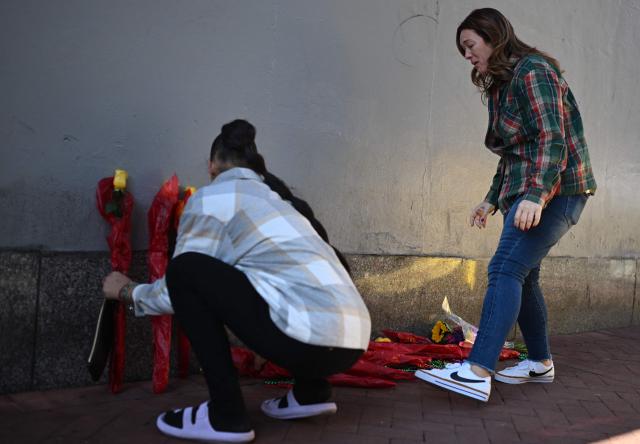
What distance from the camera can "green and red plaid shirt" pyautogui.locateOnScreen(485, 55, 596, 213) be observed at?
3.27 meters

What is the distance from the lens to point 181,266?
2.62 metres

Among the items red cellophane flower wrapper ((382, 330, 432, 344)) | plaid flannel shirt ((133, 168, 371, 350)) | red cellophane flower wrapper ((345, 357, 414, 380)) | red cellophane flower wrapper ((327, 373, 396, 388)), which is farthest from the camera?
red cellophane flower wrapper ((382, 330, 432, 344))

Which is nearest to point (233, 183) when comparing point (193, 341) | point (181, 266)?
point (181, 266)

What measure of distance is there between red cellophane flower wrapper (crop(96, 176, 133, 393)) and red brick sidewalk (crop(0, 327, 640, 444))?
0.46 feet

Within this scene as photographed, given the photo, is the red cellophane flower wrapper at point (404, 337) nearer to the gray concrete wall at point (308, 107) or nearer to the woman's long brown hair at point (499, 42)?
the gray concrete wall at point (308, 107)

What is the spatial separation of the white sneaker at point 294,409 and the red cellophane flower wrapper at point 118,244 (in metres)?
0.83

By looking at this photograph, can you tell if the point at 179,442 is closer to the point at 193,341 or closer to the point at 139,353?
the point at 193,341

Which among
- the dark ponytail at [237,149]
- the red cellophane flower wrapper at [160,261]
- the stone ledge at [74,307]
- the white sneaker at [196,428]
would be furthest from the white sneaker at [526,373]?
the dark ponytail at [237,149]

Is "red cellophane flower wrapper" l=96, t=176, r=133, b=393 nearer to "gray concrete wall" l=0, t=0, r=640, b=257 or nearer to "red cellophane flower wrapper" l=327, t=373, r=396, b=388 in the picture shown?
"gray concrete wall" l=0, t=0, r=640, b=257

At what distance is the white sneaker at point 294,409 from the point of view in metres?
2.96

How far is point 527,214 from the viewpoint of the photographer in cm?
324

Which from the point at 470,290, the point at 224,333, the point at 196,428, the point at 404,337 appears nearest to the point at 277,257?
the point at 224,333

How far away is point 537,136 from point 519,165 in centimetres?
18

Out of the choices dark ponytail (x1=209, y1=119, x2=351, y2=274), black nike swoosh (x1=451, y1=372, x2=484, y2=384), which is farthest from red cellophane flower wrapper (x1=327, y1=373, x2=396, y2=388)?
dark ponytail (x1=209, y1=119, x2=351, y2=274)
